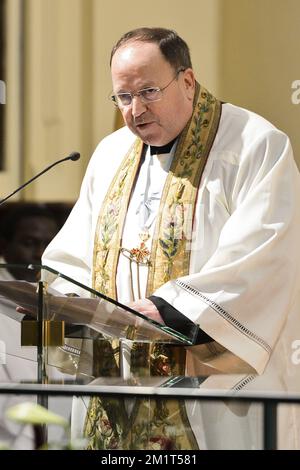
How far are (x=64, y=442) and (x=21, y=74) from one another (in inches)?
187

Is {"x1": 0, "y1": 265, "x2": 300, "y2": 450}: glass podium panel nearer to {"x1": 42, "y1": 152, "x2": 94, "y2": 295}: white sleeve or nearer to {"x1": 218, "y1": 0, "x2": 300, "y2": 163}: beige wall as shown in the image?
{"x1": 42, "y1": 152, "x2": 94, "y2": 295}: white sleeve

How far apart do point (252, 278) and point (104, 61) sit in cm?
336

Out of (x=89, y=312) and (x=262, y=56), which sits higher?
(x=262, y=56)

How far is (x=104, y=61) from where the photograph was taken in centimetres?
738

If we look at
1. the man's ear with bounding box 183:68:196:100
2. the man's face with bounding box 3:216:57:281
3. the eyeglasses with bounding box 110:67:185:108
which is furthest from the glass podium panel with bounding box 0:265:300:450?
the man's face with bounding box 3:216:57:281

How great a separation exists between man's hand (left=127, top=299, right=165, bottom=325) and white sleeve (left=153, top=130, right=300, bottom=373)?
0.06 metres

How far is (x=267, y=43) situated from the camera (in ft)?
22.2

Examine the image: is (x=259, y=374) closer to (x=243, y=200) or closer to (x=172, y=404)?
(x=243, y=200)

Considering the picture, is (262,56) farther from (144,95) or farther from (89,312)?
(89,312)

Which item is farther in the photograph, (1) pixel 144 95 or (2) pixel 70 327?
(1) pixel 144 95

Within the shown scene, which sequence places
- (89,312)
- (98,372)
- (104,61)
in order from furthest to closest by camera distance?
1. (104,61)
2. (98,372)
3. (89,312)

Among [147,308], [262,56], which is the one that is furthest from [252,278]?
[262,56]

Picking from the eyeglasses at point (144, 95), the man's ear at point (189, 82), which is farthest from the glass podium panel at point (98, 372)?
the man's ear at point (189, 82)

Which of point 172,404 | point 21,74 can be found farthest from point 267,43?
point 172,404
